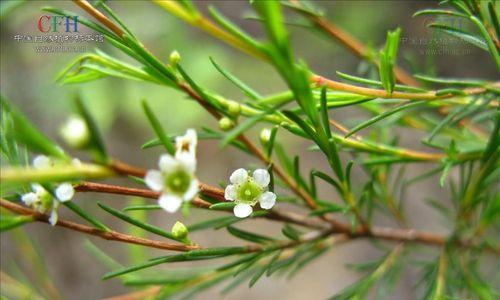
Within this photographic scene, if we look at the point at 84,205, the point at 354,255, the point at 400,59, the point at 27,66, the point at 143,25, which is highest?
the point at 143,25

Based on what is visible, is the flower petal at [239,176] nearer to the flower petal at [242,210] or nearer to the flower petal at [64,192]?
the flower petal at [242,210]

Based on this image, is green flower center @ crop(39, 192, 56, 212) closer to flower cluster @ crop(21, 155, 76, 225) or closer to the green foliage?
flower cluster @ crop(21, 155, 76, 225)

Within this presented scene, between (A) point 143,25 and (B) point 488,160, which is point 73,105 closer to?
(B) point 488,160

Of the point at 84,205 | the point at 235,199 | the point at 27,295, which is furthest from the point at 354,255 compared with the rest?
the point at 235,199

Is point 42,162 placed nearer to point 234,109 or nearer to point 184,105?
point 234,109

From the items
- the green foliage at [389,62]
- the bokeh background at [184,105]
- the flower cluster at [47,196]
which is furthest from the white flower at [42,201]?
the bokeh background at [184,105]

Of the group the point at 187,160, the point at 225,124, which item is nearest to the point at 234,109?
the point at 225,124
